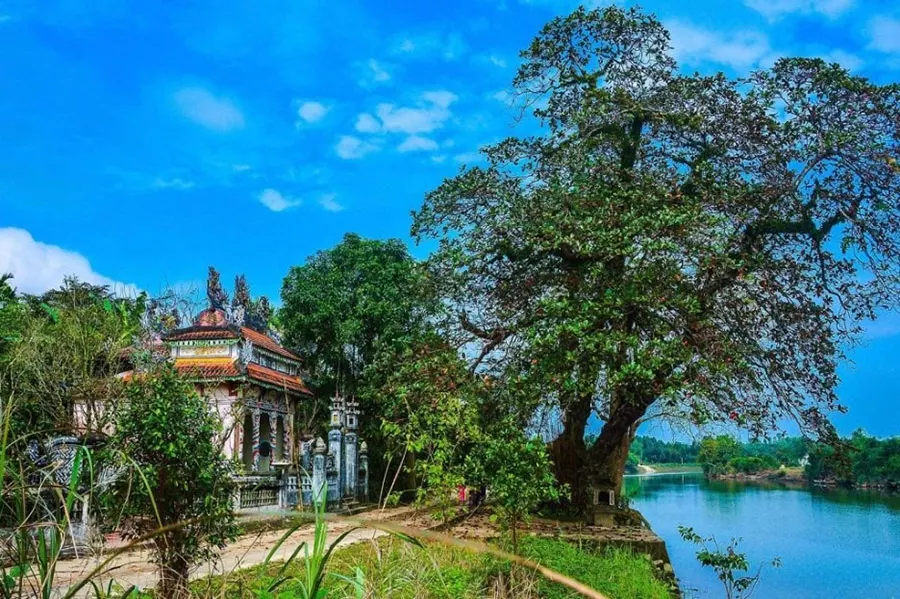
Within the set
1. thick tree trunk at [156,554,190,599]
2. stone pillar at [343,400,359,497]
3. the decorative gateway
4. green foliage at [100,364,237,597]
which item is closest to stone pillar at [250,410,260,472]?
the decorative gateway

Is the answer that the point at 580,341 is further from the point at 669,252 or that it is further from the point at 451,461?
the point at 451,461

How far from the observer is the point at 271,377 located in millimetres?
18781

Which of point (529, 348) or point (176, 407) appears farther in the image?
point (529, 348)

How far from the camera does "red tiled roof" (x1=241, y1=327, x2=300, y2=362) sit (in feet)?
62.9

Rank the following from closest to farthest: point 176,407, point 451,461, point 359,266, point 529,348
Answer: point 176,407 → point 451,461 → point 529,348 → point 359,266

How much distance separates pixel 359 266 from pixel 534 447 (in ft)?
50.1

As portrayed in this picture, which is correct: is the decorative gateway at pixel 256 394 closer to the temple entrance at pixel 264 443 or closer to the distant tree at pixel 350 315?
the temple entrance at pixel 264 443

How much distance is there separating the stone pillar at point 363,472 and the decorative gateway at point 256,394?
0.15 feet

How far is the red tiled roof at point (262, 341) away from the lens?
62.9ft

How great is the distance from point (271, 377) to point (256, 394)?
0.63m

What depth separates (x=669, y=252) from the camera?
1198cm

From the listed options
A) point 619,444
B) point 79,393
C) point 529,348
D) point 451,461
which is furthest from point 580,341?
point 79,393

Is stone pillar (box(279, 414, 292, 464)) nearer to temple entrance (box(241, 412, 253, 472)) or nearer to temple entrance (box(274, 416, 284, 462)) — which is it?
temple entrance (box(274, 416, 284, 462))

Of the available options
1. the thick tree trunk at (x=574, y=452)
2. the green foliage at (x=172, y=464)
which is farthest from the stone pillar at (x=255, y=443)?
the green foliage at (x=172, y=464)
